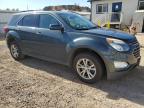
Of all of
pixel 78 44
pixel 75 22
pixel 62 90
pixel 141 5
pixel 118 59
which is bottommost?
pixel 62 90

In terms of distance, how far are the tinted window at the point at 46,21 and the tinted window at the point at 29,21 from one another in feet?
1.21

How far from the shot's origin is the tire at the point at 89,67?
4.38 meters

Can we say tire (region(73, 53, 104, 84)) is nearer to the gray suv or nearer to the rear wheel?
the gray suv

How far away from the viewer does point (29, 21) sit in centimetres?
605

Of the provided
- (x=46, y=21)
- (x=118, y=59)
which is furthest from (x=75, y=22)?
(x=118, y=59)

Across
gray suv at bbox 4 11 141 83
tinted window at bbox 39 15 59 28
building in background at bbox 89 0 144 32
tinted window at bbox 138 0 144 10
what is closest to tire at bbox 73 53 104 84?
gray suv at bbox 4 11 141 83

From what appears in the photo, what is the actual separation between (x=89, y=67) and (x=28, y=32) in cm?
247

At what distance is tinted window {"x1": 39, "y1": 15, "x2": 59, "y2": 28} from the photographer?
5.25 meters

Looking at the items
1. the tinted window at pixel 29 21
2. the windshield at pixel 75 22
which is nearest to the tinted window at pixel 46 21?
the windshield at pixel 75 22

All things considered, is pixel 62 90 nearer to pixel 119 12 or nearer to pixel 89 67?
pixel 89 67

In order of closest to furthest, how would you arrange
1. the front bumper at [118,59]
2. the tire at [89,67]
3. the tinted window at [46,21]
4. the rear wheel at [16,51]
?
the front bumper at [118,59] → the tire at [89,67] → the tinted window at [46,21] → the rear wheel at [16,51]

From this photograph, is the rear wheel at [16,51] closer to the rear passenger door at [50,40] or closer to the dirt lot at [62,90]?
the dirt lot at [62,90]

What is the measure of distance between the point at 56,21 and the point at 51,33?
0.37 meters

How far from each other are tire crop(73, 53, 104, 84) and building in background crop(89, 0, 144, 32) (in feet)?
44.8
